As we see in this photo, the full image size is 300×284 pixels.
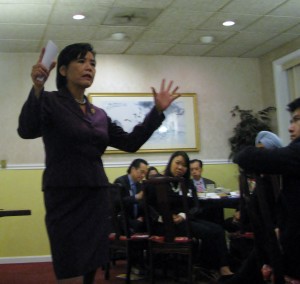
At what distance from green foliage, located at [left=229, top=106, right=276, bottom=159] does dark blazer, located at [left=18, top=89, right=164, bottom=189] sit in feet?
16.5

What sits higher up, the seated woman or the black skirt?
the black skirt

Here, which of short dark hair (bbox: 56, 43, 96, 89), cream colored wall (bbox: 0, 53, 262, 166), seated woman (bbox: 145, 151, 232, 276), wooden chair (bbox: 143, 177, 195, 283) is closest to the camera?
short dark hair (bbox: 56, 43, 96, 89)

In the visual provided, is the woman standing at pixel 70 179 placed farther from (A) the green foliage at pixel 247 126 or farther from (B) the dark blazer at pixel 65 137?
(A) the green foliage at pixel 247 126

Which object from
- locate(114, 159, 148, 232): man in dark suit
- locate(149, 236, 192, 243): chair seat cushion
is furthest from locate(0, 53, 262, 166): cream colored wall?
locate(149, 236, 192, 243): chair seat cushion

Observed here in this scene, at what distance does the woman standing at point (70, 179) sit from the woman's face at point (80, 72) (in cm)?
1

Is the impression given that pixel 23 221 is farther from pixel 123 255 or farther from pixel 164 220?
pixel 164 220

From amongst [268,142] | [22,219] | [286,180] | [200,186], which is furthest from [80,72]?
[22,219]

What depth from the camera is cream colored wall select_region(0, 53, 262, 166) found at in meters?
6.03

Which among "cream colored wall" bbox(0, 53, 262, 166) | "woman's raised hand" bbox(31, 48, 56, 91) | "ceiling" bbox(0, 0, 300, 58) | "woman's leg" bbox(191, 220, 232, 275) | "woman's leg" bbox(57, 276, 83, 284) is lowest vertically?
"woman's leg" bbox(191, 220, 232, 275)

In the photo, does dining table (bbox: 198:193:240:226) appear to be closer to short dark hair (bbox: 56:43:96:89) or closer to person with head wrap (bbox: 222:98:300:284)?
person with head wrap (bbox: 222:98:300:284)

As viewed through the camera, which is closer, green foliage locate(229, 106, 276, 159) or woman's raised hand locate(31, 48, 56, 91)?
woman's raised hand locate(31, 48, 56, 91)

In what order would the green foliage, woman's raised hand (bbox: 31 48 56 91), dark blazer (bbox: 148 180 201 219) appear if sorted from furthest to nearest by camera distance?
1. the green foliage
2. dark blazer (bbox: 148 180 201 219)
3. woman's raised hand (bbox: 31 48 56 91)

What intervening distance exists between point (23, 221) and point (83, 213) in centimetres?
463

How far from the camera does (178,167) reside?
4.24m
